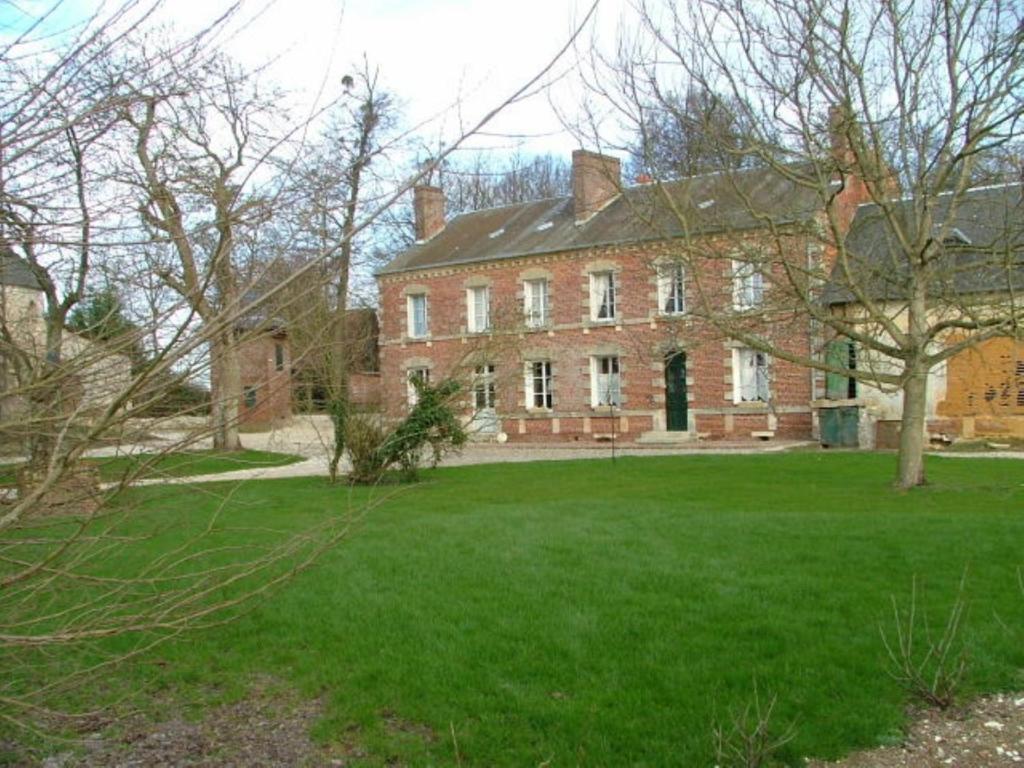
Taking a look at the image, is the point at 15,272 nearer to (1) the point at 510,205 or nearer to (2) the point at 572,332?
(2) the point at 572,332

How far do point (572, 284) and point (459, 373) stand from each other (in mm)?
13889

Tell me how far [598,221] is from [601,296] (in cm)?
238

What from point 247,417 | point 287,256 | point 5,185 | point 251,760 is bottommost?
point 251,760

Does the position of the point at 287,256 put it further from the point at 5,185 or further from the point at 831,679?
the point at 831,679

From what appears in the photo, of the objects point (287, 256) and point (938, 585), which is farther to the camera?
point (938, 585)

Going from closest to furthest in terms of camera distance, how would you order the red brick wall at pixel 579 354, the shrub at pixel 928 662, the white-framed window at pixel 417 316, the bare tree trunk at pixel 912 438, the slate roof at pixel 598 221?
the shrub at pixel 928 662, the bare tree trunk at pixel 912 438, the slate roof at pixel 598 221, the red brick wall at pixel 579 354, the white-framed window at pixel 417 316

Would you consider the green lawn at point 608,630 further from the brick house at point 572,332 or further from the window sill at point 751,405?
the window sill at point 751,405

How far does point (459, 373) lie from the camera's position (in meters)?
17.0

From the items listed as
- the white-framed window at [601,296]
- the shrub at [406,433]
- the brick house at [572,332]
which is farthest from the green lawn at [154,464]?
the white-framed window at [601,296]

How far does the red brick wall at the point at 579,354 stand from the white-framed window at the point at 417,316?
0.21 meters

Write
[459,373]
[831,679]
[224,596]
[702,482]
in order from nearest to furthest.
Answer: [831,679] < [224,596] < [702,482] < [459,373]

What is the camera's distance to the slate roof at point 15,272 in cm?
291

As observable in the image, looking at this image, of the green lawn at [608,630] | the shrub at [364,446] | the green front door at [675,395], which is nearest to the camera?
the green lawn at [608,630]

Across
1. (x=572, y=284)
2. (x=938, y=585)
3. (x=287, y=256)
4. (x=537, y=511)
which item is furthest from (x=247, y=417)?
(x=572, y=284)
